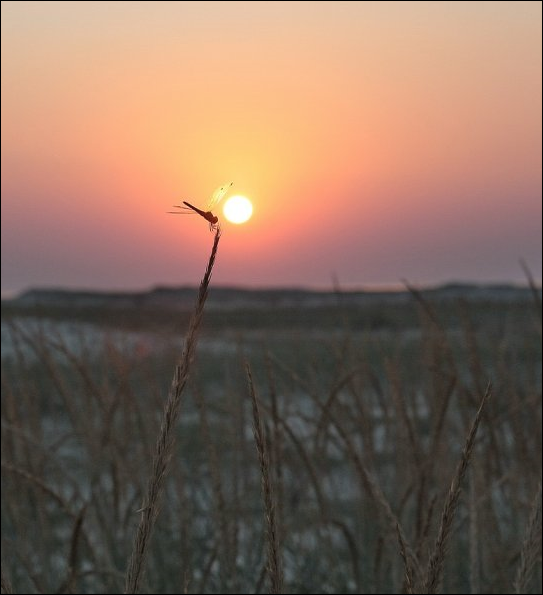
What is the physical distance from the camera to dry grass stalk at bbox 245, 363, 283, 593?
44 cm

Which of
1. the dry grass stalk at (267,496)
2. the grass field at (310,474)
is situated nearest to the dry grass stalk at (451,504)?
the dry grass stalk at (267,496)

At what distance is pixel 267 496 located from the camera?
0.46m

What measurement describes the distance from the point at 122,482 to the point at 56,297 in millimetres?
82507

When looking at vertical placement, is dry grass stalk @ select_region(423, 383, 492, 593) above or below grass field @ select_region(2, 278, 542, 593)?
above

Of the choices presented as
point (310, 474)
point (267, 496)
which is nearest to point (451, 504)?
point (267, 496)

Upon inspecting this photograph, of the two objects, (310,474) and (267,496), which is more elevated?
(267,496)

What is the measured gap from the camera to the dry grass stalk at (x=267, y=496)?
1.44 ft

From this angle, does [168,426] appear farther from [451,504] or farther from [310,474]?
[310,474]

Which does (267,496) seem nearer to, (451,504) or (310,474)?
(451,504)

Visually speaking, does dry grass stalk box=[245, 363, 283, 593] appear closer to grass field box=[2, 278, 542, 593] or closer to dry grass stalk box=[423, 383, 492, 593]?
dry grass stalk box=[423, 383, 492, 593]

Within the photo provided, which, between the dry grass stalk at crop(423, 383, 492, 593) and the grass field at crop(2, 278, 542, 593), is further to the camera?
the grass field at crop(2, 278, 542, 593)

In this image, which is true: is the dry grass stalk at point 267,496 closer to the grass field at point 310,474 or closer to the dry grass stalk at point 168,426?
the dry grass stalk at point 168,426

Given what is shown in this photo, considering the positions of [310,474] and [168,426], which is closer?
[168,426]

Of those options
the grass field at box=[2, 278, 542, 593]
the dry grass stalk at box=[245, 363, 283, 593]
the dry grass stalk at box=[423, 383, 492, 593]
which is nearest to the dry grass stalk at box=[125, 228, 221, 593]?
the dry grass stalk at box=[245, 363, 283, 593]
